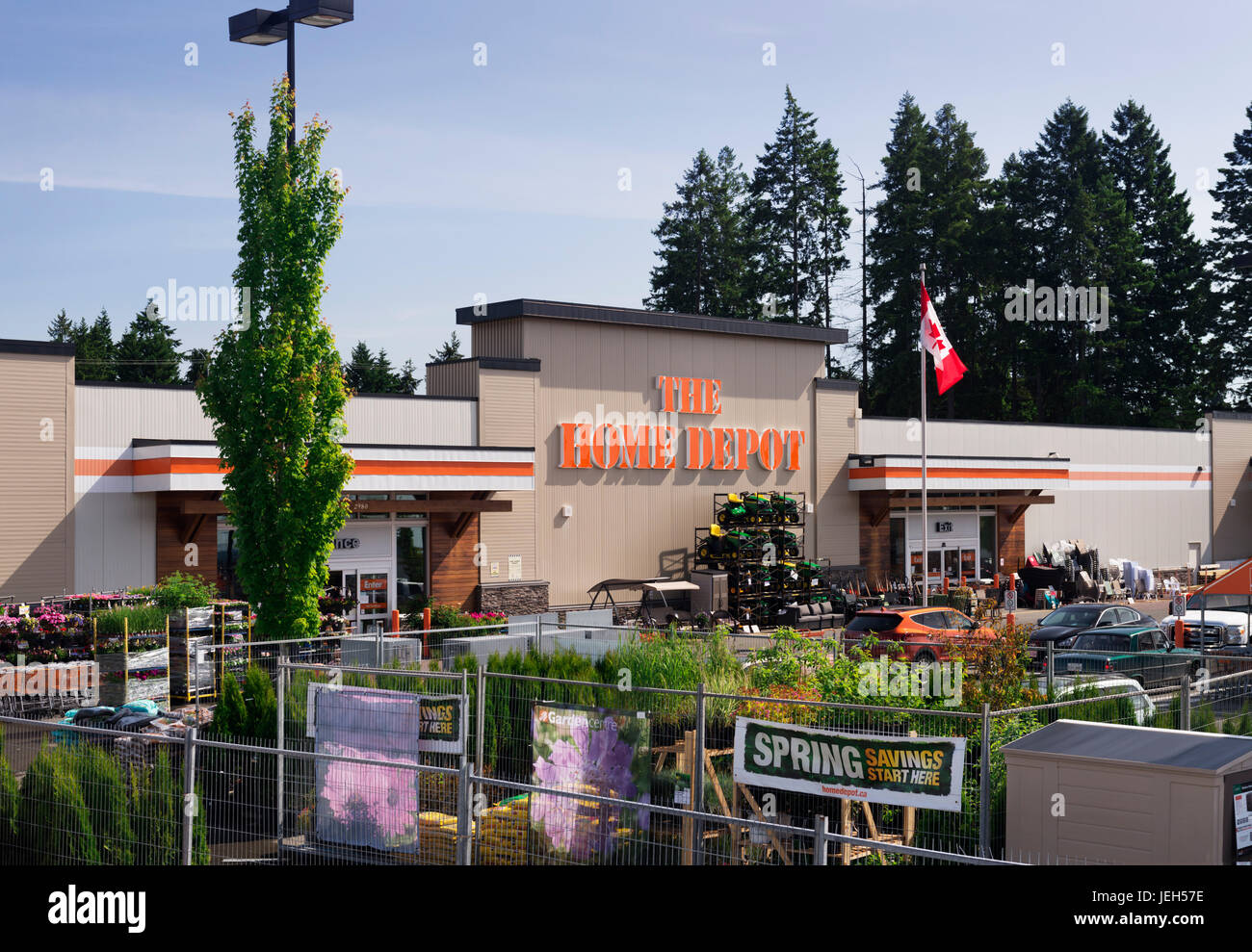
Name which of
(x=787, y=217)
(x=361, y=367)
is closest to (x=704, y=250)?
(x=787, y=217)

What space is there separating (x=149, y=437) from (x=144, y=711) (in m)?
9.68

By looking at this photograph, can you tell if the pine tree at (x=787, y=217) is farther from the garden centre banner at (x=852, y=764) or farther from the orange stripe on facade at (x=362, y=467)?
the garden centre banner at (x=852, y=764)

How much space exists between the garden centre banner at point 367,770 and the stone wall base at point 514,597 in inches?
757

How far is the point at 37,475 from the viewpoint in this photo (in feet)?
83.7

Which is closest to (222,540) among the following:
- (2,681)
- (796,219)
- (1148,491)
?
(2,681)

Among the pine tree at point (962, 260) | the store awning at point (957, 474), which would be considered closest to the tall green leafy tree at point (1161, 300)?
the pine tree at point (962, 260)

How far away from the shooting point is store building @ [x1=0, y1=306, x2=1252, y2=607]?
1025 inches

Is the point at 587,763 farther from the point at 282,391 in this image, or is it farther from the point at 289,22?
the point at 289,22

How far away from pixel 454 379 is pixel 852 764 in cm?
2471

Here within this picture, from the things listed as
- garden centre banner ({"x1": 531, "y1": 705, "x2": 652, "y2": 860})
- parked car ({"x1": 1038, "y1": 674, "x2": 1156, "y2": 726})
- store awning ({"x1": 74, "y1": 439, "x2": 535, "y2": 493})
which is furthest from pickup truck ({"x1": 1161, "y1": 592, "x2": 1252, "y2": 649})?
garden centre banner ({"x1": 531, "y1": 705, "x2": 652, "y2": 860})

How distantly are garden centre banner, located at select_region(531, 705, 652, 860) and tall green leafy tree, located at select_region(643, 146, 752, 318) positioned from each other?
65.4 metres

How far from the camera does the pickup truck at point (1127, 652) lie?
65.3 feet

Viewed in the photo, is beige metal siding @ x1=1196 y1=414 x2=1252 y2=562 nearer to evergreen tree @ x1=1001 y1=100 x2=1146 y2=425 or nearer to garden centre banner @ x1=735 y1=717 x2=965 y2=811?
evergreen tree @ x1=1001 y1=100 x2=1146 y2=425

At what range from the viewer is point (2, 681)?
66.2 feet
